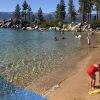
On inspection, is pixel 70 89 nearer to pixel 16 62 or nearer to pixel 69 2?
pixel 16 62

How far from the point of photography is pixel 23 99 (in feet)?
54.5

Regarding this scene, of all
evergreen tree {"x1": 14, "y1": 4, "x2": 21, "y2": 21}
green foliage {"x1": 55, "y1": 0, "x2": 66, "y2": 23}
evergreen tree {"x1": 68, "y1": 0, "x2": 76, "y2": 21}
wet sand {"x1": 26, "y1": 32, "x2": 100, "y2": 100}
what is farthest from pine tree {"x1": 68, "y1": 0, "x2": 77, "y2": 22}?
wet sand {"x1": 26, "y1": 32, "x2": 100, "y2": 100}

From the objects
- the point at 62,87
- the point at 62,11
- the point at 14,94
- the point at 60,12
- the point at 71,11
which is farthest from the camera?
the point at 71,11

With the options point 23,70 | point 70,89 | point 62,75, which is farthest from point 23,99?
point 23,70

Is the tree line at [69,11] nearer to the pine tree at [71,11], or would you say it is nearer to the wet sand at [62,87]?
the pine tree at [71,11]

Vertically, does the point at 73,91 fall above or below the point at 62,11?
below

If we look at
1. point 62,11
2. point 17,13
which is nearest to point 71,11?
point 62,11

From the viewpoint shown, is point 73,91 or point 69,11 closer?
point 73,91

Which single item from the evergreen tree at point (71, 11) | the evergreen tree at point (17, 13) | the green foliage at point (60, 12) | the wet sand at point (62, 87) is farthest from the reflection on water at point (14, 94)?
the evergreen tree at point (17, 13)

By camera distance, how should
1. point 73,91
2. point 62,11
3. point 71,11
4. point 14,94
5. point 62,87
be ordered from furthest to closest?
point 71,11 → point 62,11 → point 62,87 → point 14,94 → point 73,91

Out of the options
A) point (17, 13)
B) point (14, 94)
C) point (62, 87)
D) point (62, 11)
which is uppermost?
point (62, 11)

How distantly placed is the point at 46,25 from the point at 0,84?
12245 cm

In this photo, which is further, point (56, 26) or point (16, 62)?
point (56, 26)

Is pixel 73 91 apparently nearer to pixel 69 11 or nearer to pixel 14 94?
pixel 14 94
